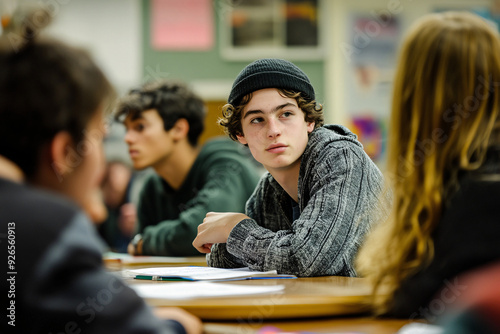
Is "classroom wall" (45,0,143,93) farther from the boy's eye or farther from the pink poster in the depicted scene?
the boy's eye

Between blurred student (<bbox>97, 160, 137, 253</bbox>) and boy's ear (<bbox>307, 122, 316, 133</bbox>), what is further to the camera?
blurred student (<bbox>97, 160, 137, 253</bbox>)

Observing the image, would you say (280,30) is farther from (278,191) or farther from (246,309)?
(246,309)

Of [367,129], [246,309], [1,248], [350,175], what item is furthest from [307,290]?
[367,129]

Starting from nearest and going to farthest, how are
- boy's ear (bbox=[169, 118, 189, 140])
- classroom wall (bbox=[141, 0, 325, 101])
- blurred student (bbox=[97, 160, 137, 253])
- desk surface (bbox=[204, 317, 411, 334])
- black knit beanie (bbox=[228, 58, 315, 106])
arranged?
desk surface (bbox=[204, 317, 411, 334])
black knit beanie (bbox=[228, 58, 315, 106])
boy's ear (bbox=[169, 118, 189, 140])
blurred student (bbox=[97, 160, 137, 253])
classroom wall (bbox=[141, 0, 325, 101])

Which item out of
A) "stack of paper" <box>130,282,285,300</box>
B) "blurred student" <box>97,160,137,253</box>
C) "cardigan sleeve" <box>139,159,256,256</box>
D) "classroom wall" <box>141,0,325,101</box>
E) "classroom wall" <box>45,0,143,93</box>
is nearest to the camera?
"stack of paper" <box>130,282,285,300</box>

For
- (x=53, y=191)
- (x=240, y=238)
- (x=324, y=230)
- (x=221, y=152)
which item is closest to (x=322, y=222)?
(x=324, y=230)

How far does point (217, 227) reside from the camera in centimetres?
161

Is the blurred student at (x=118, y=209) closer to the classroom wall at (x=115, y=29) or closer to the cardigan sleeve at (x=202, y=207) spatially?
the cardigan sleeve at (x=202, y=207)

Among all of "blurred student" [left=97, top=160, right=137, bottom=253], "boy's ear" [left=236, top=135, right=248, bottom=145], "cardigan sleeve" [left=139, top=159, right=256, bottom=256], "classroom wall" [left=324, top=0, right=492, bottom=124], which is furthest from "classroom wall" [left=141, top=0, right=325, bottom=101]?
"boy's ear" [left=236, top=135, right=248, bottom=145]

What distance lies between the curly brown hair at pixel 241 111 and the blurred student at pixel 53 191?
34.8 inches

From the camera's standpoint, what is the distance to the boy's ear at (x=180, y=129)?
2701 mm

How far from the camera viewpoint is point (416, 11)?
6305 millimetres

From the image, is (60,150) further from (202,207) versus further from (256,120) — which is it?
(202,207)

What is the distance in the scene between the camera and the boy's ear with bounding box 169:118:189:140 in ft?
8.86
